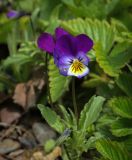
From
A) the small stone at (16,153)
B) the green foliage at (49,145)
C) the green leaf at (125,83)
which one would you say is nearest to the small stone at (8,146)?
the small stone at (16,153)

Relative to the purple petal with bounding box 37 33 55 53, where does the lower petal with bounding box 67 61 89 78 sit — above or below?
below

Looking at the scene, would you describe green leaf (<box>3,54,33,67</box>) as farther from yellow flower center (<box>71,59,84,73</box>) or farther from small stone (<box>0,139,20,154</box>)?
yellow flower center (<box>71,59,84,73</box>)

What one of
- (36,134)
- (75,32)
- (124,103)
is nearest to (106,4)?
(75,32)

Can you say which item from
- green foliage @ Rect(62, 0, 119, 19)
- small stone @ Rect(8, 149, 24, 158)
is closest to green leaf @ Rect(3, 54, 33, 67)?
green foliage @ Rect(62, 0, 119, 19)

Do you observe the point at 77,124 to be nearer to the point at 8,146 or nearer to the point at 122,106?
the point at 122,106

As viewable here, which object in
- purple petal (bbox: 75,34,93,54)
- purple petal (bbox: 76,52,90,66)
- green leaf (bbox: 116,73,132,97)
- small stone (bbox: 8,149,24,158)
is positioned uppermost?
purple petal (bbox: 75,34,93,54)

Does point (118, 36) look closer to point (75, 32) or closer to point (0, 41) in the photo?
point (75, 32)
